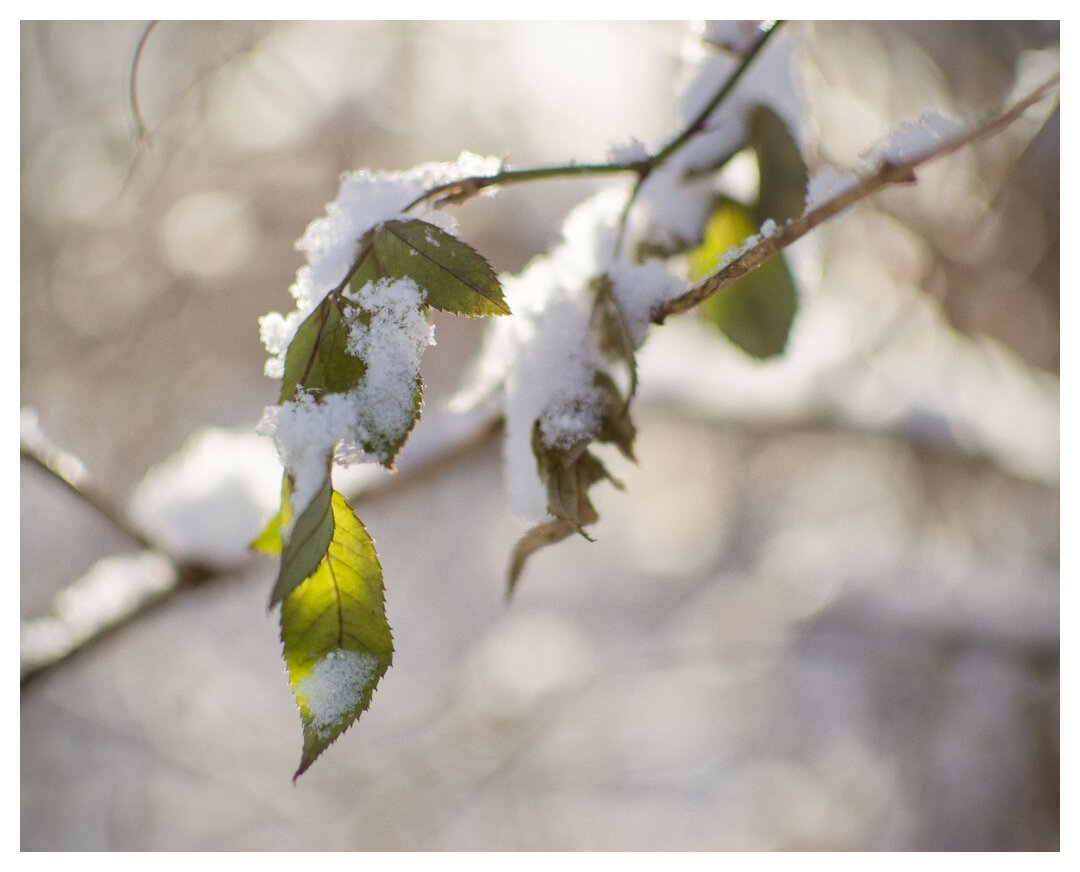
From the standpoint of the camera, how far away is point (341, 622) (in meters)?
0.34

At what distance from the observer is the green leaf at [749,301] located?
589 millimetres

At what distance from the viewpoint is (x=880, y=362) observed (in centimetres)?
184

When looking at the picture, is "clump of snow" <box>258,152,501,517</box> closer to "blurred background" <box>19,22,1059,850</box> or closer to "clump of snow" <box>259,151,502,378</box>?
"clump of snow" <box>259,151,502,378</box>

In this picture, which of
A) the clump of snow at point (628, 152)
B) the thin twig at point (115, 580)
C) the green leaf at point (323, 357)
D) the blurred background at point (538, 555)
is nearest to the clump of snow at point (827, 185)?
the clump of snow at point (628, 152)

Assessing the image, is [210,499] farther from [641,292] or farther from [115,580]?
[641,292]

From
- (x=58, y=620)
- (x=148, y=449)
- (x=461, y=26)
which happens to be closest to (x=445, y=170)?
(x=58, y=620)

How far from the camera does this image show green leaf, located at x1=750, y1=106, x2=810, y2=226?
22.1 inches

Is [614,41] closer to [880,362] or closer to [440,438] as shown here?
[880,362]

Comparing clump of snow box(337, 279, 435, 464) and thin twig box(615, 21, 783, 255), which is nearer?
clump of snow box(337, 279, 435, 464)

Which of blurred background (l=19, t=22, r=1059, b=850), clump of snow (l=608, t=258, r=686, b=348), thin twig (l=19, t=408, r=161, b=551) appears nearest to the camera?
clump of snow (l=608, t=258, r=686, b=348)

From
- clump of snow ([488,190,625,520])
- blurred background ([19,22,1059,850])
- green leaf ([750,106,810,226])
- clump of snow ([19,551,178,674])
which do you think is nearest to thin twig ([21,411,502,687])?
clump of snow ([19,551,178,674])

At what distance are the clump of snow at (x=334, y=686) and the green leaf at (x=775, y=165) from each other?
0.43 m

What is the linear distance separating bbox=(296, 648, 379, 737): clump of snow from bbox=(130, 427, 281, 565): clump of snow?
1.43 ft

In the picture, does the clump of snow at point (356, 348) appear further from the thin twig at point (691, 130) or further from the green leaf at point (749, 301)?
the green leaf at point (749, 301)
